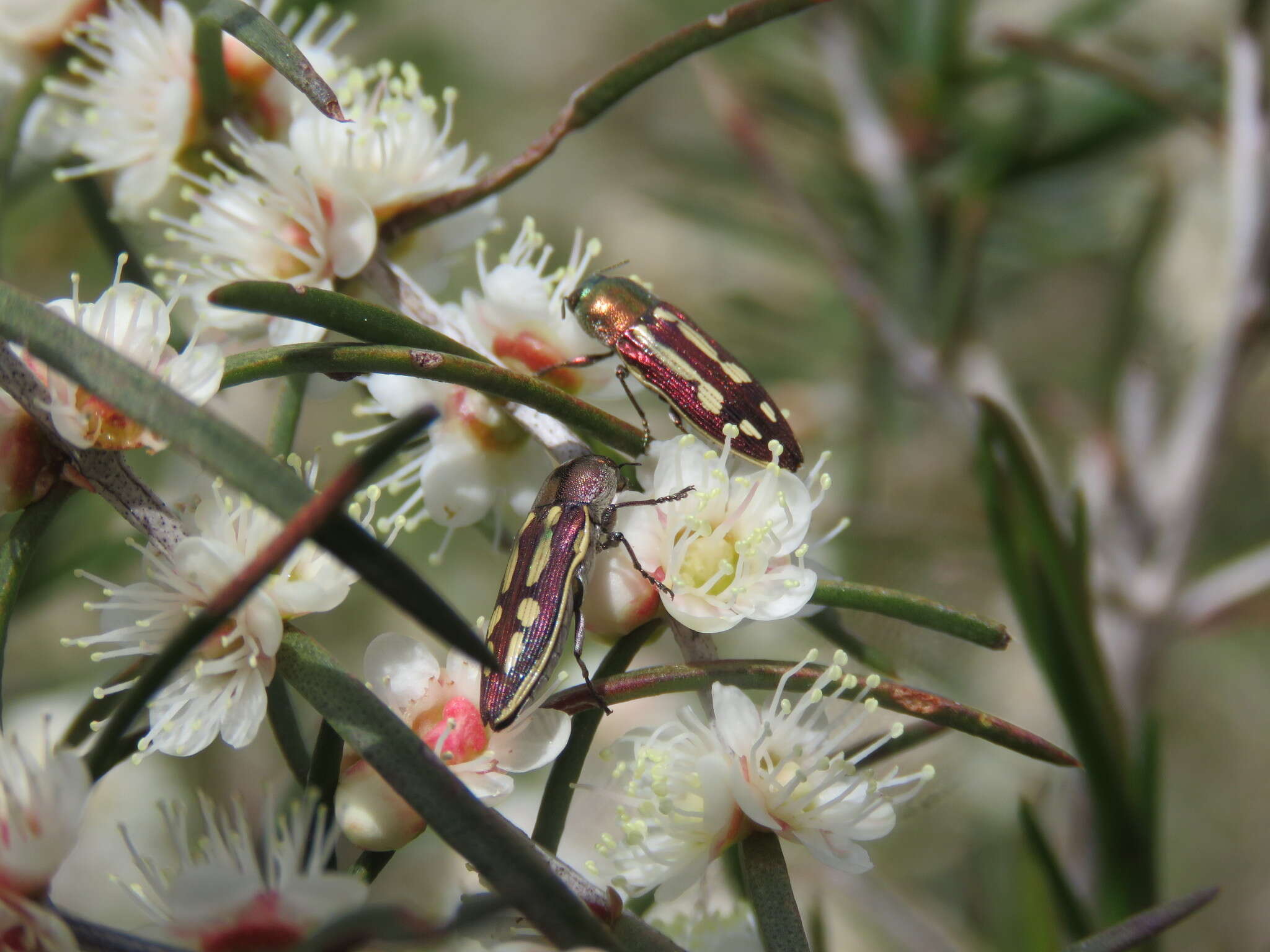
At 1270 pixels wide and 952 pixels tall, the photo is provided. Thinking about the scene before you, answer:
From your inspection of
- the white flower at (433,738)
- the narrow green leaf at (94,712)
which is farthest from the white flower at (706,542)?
the narrow green leaf at (94,712)

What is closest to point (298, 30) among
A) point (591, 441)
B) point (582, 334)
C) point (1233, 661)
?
point (582, 334)

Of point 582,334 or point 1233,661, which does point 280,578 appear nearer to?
point 582,334

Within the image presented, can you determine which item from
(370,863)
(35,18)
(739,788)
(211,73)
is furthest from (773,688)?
(35,18)

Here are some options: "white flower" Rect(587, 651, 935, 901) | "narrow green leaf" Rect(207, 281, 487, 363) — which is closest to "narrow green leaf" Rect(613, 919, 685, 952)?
"white flower" Rect(587, 651, 935, 901)

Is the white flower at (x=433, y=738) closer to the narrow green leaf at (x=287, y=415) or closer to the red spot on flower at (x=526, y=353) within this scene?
the narrow green leaf at (x=287, y=415)

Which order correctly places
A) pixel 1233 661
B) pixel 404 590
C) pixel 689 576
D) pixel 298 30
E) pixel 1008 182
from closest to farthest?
pixel 404 590 < pixel 689 576 < pixel 298 30 < pixel 1008 182 < pixel 1233 661

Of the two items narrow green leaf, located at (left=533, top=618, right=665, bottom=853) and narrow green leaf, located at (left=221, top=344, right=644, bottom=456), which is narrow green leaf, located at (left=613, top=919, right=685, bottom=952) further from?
narrow green leaf, located at (left=221, top=344, right=644, bottom=456)
